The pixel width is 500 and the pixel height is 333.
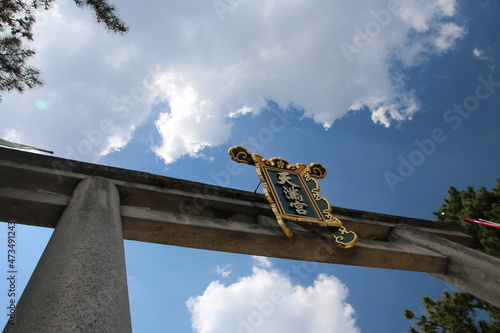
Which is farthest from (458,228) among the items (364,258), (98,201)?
(98,201)

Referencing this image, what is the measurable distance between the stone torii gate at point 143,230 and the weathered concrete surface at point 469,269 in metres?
0.01

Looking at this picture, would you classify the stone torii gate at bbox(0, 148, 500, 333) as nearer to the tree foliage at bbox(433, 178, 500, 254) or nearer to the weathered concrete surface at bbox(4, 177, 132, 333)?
the weathered concrete surface at bbox(4, 177, 132, 333)

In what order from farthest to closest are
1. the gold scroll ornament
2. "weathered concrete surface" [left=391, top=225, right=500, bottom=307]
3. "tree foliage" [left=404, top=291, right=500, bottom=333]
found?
"tree foliage" [left=404, top=291, right=500, bottom=333], the gold scroll ornament, "weathered concrete surface" [left=391, top=225, right=500, bottom=307]

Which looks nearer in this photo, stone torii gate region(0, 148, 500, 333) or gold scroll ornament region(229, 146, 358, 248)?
stone torii gate region(0, 148, 500, 333)

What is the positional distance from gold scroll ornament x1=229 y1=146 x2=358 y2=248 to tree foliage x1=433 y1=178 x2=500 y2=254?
6.77 m

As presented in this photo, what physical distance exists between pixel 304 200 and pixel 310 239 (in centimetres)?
84

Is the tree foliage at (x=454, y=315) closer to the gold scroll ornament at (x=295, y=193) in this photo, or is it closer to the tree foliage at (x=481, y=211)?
the tree foliage at (x=481, y=211)

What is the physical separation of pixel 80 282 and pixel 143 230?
8.01 feet

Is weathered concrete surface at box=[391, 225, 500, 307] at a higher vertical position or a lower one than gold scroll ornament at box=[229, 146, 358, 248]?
lower

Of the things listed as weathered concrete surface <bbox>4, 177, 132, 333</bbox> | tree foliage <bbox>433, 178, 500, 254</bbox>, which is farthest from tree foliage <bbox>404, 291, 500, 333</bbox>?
weathered concrete surface <bbox>4, 177, 132, 333</bbox>

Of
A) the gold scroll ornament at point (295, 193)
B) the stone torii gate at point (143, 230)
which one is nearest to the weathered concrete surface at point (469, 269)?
the stone torii gate at point (143, 230)

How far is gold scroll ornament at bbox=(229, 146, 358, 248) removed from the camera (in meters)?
5.53

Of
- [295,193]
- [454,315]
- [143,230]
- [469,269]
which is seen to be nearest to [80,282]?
[143,230]

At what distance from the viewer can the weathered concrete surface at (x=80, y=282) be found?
209cm
